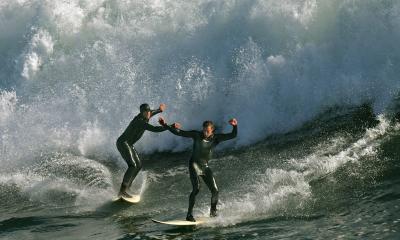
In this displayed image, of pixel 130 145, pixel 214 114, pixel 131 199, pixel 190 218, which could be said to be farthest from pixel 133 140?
pixel 190 218

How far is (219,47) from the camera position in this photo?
51.6 feet

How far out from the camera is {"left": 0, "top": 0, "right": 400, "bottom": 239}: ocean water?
10406 mm

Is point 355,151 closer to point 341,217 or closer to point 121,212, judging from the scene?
point 341,217

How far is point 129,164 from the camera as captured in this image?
40.8 feet

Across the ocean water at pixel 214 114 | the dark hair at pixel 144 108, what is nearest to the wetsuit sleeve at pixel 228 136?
the ocean water at pixel 214 114

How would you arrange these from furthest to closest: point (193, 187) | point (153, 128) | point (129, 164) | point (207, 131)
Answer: point (129, 164), point (153, 128), point (207, 131), point (193, 187)

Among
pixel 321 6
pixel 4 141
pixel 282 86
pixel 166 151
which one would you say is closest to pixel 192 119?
pixel 166 151

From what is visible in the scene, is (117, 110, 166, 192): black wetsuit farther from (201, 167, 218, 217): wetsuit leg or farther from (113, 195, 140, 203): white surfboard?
(201, 167, 218, 217): wetsuit leg

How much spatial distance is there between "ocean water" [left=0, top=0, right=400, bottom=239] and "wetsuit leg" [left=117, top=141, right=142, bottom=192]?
480mm

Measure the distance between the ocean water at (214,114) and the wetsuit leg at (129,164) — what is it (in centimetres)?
48

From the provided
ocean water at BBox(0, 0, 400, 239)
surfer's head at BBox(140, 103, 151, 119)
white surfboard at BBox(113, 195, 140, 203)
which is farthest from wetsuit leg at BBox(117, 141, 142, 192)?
surfer's head at BBox(140, 103, 151, 119)

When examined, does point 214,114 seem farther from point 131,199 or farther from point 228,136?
point 228,136

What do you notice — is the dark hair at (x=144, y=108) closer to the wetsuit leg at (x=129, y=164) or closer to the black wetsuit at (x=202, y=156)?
the wetsuit leg at (x=129, y=164)

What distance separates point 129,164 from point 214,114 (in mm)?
3262
